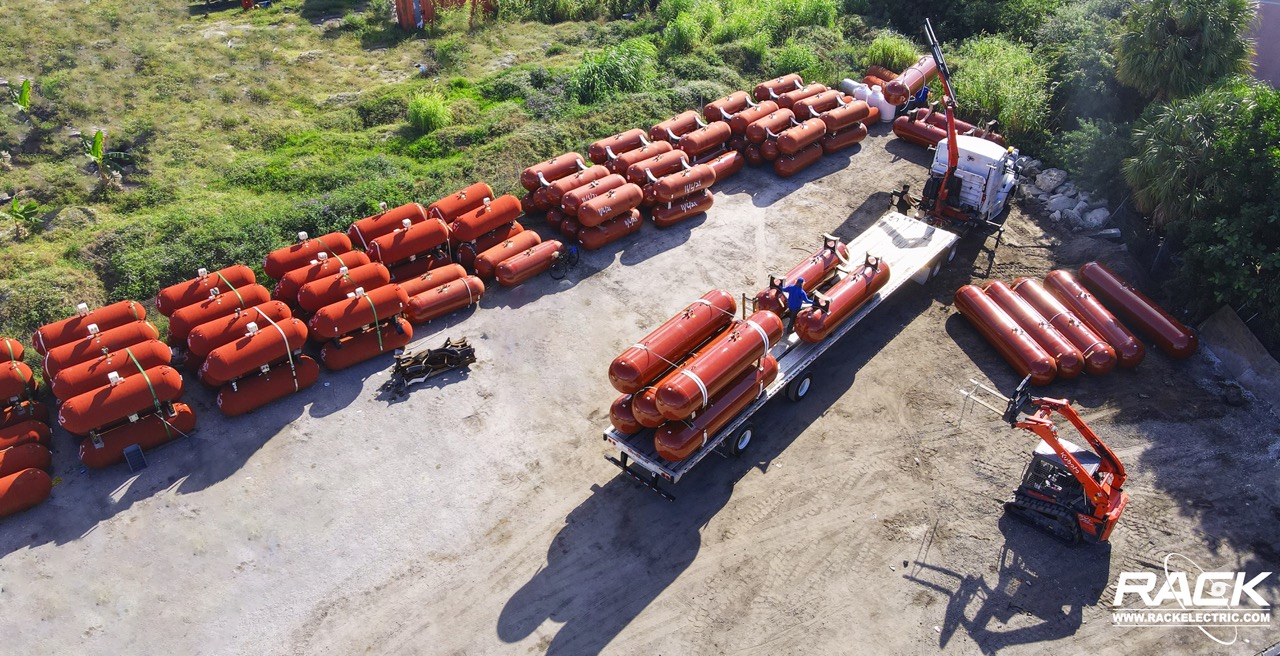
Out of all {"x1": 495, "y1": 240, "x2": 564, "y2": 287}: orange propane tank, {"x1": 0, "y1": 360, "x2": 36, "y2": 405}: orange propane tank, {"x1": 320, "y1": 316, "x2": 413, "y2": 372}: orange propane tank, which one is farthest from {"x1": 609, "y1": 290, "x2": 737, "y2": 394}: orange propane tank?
{"x1": 0, "y1": 360, "x2": 36, "y2": 405}: orange propane tank

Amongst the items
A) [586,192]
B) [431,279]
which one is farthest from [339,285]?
[586,192]

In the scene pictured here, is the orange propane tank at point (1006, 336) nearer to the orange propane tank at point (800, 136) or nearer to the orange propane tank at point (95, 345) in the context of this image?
the orange propane tank at point (800, 136)

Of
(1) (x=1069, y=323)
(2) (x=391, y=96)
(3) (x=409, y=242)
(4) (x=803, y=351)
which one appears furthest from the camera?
(2) (x=391, y=96)

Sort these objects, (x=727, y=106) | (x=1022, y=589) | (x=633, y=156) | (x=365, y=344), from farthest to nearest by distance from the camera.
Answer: (x=727, y=106)
(x=633, y=156)
(x=365, y=344)
(x=1022, y=589)

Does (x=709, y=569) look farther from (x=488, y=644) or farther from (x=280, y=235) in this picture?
(x=280, y=235)

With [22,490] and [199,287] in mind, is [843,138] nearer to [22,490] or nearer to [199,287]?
[199,287]

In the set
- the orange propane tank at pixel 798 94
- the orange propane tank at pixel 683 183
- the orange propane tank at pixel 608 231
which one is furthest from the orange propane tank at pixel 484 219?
the orange propane tank at pixel 798 94
